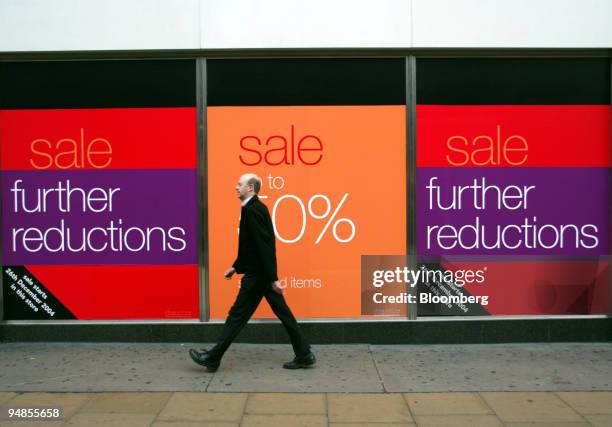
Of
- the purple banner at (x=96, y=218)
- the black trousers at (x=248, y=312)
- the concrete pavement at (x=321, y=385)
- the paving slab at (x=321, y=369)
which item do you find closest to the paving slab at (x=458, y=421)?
the concrete pavement at (x=321, y=385)

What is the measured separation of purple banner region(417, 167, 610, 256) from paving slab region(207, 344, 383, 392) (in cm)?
158

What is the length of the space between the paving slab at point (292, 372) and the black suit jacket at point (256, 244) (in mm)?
951

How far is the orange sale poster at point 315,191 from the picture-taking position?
22.7 feet

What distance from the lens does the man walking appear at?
5641 mm

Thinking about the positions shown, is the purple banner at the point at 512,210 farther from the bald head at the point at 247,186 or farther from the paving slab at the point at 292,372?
the bald head at the point at 247,186

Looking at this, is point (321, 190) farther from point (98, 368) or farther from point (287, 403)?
point (98, 368)

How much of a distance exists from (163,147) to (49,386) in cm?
284

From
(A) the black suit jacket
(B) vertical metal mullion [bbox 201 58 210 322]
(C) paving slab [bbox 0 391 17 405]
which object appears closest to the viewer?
(C) paving slab [bbox 0 391 17 405]

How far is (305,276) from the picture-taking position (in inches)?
273

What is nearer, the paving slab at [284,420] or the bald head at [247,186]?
the paving slab at [284,420]

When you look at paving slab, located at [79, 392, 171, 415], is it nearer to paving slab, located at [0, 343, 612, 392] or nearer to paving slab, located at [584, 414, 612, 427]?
paving slab, located at [0, 343, 612, 392]

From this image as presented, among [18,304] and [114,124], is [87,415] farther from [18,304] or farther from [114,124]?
[114,124]

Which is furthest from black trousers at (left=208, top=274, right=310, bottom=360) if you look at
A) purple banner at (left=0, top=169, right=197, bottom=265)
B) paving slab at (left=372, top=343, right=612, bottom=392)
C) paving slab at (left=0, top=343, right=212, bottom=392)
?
purple banner at (left=0, top=169, right=197, bottom=265)

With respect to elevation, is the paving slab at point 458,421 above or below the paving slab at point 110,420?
below
